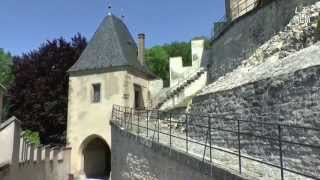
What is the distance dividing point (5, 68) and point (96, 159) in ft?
88.2

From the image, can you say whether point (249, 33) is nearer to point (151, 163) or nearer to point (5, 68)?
point (151, 163)

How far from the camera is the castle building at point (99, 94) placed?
1038 inches

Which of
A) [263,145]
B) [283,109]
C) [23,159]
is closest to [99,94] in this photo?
[23,159]

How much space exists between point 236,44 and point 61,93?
51.5ft

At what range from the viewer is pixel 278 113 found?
398 inches

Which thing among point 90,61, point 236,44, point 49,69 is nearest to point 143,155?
point 236,44

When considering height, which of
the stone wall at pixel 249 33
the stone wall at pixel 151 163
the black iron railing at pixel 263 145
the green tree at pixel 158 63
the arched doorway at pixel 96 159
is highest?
the green tree at pixel 158 63

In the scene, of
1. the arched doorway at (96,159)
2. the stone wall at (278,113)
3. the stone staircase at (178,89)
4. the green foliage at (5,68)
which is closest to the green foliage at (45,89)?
the arched doorway at (96,159)

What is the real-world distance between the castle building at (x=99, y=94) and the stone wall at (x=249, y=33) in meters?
6.03

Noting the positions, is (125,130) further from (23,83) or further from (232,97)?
(23,83)

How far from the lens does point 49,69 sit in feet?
108

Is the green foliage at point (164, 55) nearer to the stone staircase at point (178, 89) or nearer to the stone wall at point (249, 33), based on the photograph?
the stone staircase at point (178, 89)

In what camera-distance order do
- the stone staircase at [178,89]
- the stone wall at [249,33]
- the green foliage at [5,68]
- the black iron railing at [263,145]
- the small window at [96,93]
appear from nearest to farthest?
the black iron railing at [263,145], the stone wall at [249,33], the small window at [96,93], the stone staircase at [178,89], the green foliage at [5,68]

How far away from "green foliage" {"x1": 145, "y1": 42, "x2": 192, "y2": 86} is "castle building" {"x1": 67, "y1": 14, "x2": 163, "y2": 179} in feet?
54.0
